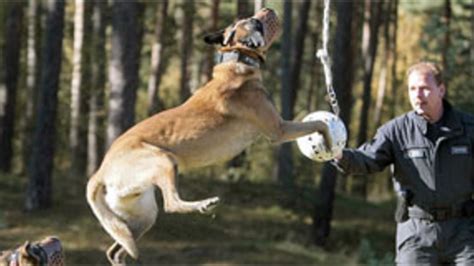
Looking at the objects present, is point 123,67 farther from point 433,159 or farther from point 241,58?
point 241,58

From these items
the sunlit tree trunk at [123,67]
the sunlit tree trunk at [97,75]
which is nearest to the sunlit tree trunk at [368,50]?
the sunlit tree trunk at [97,75]

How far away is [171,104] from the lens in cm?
3148

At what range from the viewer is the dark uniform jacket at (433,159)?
598cm

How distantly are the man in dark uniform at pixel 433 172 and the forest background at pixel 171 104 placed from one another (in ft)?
4.78

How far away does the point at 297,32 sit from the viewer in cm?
2422

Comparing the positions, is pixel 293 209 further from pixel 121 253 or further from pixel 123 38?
pixel 121 253

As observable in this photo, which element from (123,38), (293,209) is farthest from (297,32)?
(123,38)

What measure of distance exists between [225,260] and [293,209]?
18.2ft

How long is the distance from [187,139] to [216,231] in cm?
987

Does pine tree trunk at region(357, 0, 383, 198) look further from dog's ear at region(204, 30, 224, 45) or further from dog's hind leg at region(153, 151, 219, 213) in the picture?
dog's hind leg at region(153, 151, 219, 213)

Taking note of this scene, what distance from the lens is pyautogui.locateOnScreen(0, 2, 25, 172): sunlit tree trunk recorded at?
20.3 meters

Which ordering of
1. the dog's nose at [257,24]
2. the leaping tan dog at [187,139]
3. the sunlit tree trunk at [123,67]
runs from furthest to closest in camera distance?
the sunlit tree trunk at [123,67] < the dog's nose at [257,24] < the leaping tan dog at [187,139]

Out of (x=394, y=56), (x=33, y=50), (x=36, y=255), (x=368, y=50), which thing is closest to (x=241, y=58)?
(x=36, y=255)

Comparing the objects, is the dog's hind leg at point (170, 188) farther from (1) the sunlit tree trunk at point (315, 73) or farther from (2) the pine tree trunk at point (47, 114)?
(1) the sunlit tree trunk at point (315, 73)
